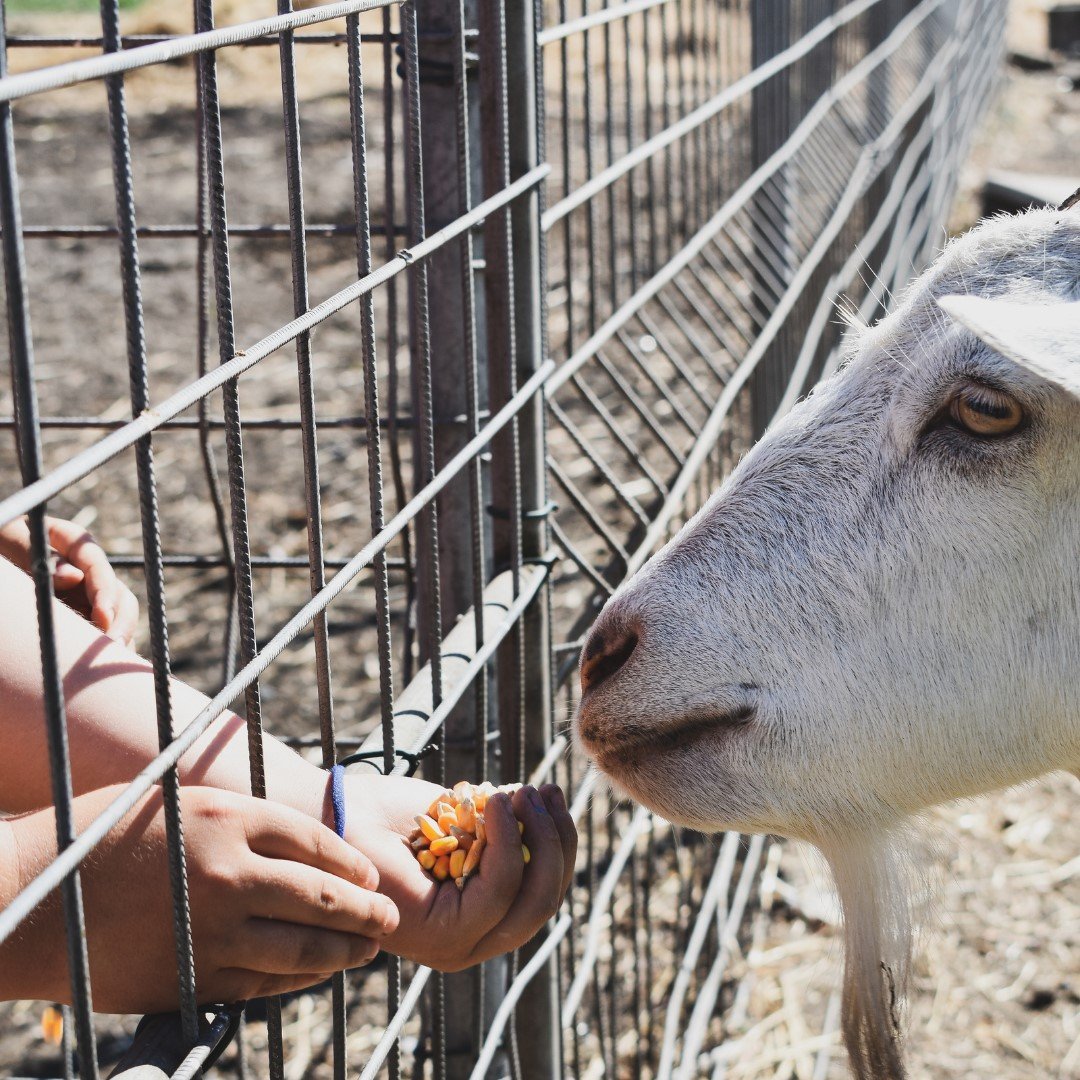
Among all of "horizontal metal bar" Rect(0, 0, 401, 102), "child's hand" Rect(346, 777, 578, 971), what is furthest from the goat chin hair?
"horizontal metal bar" Rect(0, 0, 401, 102)

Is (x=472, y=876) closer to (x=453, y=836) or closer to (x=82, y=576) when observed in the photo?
(x=453, y=836)

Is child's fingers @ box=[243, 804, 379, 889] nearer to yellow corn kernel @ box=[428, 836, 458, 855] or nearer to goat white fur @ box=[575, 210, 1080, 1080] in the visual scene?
yellow corn kernel @ box=[428, 836, 458, 855]

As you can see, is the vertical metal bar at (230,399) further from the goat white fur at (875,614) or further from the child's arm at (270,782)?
the goat white fur at (875,614)

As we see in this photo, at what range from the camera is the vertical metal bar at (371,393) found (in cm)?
127

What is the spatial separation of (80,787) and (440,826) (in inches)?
14.3

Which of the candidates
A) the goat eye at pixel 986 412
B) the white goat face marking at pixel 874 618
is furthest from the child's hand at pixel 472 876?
the goat eye at pixel 986 412

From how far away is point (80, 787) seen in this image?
1330 millimetres

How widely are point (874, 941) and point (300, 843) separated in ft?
3.65

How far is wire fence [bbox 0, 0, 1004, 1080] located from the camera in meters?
1.06

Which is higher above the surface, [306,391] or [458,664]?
[306,391]

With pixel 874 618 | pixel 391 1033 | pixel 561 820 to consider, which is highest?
pixel 874 618

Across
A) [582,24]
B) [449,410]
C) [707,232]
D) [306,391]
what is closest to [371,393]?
[306,391]

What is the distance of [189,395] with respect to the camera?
3.12 ft

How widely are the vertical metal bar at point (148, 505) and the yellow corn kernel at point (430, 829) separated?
39 cm
